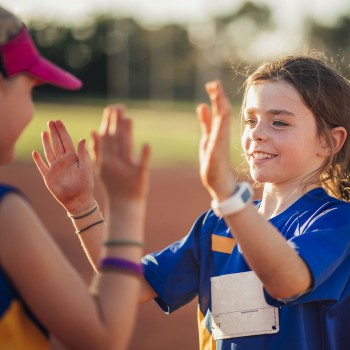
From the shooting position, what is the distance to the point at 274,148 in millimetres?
2926

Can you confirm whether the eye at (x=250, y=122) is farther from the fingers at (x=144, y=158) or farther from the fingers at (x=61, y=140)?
the fingers at (x=144, y=158)

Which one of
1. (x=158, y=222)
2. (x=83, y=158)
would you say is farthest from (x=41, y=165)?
(x=158, y=222)

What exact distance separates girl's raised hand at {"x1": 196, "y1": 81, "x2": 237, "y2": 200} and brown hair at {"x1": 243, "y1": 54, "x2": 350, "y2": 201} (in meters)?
0.86

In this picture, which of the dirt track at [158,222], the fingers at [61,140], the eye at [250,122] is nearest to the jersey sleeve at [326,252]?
the eye at [250,122]

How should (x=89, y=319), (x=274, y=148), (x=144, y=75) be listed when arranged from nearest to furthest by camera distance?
(x=89, y=319) < (x=274, y=148) < (x=144, y=75)

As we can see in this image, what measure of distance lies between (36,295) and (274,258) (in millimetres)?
832

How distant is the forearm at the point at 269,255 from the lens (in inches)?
90.9

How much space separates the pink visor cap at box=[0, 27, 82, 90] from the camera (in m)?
1.99

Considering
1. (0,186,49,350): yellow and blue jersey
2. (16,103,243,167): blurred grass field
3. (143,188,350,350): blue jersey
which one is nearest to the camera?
(0,186,49,350): yellow and blue jersey

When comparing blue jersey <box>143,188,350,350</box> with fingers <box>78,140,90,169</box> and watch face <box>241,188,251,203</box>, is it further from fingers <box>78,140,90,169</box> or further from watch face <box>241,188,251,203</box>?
fingers <box>78,140,90,169</box>

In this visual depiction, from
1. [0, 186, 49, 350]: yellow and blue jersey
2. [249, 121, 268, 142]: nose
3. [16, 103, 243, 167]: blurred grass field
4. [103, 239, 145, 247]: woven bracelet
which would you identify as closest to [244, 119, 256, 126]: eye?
[249, 121, 268, 142]: nose

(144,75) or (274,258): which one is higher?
(144,75)

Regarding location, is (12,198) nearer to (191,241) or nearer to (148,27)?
(191,241)

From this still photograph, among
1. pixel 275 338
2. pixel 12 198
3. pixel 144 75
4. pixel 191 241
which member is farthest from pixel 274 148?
pixel 144 75
